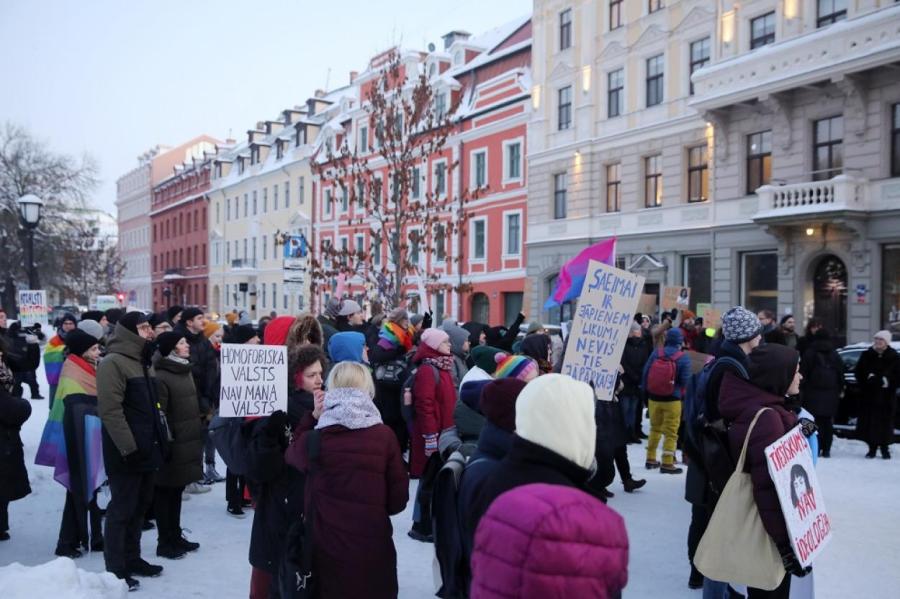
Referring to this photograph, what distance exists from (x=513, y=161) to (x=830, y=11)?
14.3 m

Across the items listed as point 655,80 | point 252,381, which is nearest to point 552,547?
point 252,381

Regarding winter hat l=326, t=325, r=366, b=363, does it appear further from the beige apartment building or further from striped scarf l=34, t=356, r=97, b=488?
the beige apartment building

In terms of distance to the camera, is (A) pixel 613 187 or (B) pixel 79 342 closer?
(B) pixel 79 342

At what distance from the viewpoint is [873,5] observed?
19.0m

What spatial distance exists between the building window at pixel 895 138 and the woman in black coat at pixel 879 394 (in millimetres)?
10598

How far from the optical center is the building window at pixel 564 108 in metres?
28.8

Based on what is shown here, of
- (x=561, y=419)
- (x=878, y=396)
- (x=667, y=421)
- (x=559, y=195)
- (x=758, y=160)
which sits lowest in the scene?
(x=667, y=421)

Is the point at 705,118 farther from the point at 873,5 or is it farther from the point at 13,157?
the point at 13,157

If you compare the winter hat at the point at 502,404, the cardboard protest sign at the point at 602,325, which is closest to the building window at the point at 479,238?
the cardboard protest sign at the point at 602,325

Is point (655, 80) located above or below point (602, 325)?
above

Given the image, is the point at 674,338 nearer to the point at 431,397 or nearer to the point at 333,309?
the point at 431,397

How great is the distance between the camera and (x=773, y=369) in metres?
4.10

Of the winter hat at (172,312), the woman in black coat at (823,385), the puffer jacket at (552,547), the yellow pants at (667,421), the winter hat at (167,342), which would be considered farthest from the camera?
the woman in black coat at (823,385)

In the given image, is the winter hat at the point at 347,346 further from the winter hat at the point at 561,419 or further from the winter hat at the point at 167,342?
the winter hat at the point at 561,419
